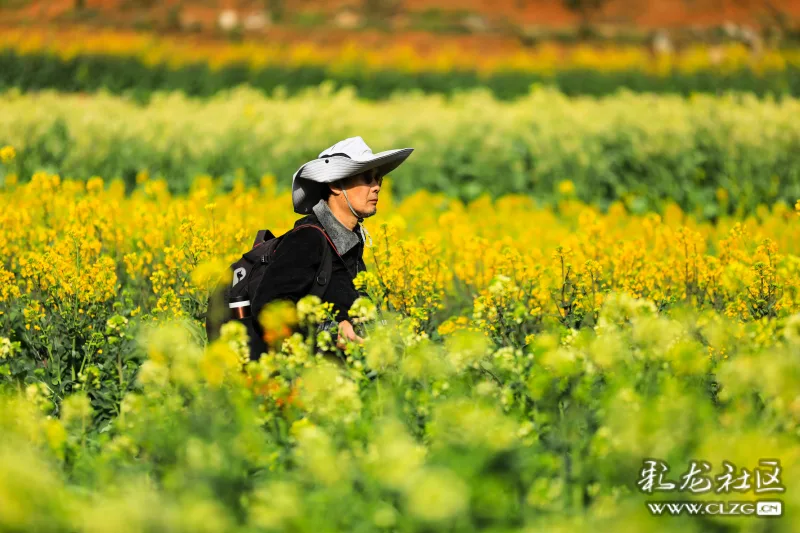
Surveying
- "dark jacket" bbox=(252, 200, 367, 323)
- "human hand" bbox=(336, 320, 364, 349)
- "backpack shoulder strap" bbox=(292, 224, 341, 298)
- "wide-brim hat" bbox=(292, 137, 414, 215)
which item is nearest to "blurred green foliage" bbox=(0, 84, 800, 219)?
"wide-brim hat" bbox=(292, 137, 414, 215)

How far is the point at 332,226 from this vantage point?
13.6 feet

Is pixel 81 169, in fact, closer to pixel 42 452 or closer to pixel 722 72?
pixel 42 452

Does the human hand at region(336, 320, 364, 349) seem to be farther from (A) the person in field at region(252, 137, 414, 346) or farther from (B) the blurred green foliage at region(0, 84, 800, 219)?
(B) the blurred green foliage at region(0, 84, 800, 219)

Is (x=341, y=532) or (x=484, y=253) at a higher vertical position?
(x=484, y=253)

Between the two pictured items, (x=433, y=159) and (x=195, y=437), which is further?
(x=433, y=159)

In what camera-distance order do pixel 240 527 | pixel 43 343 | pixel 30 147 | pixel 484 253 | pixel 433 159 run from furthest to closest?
pixel 433 159 → pixel 30 147 → pixel 484 253 → pixel 43 343 → pixel 240 527

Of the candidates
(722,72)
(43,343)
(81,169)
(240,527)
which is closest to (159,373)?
(240,527)

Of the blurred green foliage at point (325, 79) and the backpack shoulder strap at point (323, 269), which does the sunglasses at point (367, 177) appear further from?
the blurred green foliage at point (325, 79)

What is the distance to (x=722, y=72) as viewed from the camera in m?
17.5

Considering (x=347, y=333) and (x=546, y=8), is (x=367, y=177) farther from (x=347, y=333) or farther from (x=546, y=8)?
(x=546, y=8)

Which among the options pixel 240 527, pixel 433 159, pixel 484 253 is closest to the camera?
pixel 240 527

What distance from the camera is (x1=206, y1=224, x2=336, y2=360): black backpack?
380 cm

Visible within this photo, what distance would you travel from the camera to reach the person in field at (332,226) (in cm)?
382

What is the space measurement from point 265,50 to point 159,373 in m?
19.4
